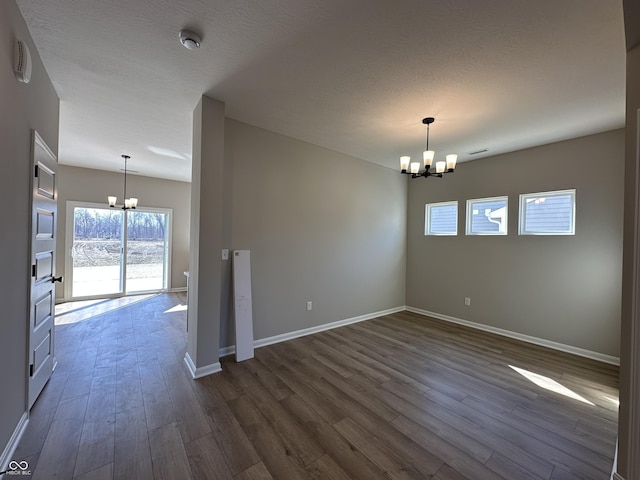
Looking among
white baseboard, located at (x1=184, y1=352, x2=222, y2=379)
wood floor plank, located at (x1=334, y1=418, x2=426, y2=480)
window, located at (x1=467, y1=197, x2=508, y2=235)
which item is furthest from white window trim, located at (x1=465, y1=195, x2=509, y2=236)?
white baseboard, located at (x1=184, y1=352, x2=222, y2=379)

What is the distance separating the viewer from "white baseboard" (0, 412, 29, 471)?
60.0 inches

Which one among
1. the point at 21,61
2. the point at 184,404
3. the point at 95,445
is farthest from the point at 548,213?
the point at 21,61

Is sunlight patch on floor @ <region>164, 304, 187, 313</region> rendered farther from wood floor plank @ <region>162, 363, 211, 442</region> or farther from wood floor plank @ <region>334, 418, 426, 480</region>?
wood floor plank @ <region>334, 418, 426, 480</region>

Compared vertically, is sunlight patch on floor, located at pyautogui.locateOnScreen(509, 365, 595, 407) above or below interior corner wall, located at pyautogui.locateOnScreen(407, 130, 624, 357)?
below

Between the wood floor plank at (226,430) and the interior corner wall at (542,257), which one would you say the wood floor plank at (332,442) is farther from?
the interior corner wall at (542,257)

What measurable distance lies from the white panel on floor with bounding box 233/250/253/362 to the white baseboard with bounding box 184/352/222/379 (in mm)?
282

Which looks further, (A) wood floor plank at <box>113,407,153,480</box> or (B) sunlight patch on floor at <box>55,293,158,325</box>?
(B) sunlight patch on floor at <box>55,293,158,325</box>

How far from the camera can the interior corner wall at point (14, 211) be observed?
59.7 inches

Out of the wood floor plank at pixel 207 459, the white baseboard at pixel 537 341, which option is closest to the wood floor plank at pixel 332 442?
the wood floor plank at pixel 207 459

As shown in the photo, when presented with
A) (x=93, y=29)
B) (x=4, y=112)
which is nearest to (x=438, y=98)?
(x=93, y=29)

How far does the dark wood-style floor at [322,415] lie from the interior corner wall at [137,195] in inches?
127

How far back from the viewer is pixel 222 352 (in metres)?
3.10

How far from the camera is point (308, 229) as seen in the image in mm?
Answer: 3918

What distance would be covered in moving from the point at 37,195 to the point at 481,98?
407 centimetres
